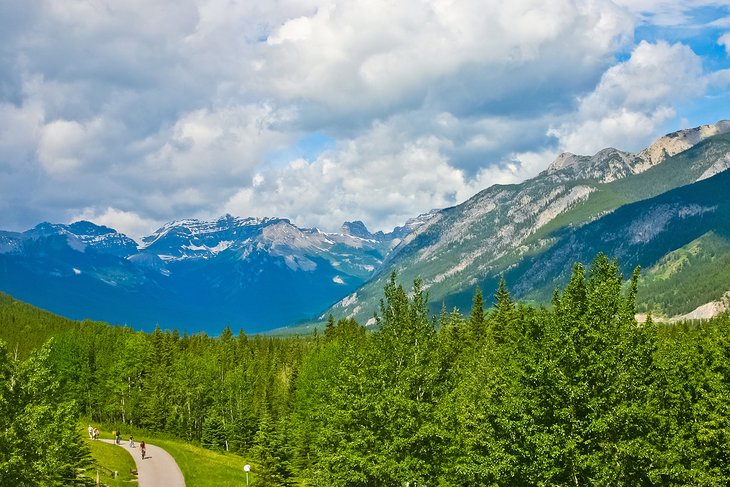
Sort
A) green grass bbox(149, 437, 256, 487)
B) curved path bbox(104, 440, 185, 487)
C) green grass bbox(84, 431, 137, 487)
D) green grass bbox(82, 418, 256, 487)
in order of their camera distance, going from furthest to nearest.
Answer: green grass bbox(82, 418, 256, 487) < green grass bbox(149, 437, 256, 487) < curved path bbox(104, 440, 185, 487) < green grass bbox(84, 431, 137, 487)

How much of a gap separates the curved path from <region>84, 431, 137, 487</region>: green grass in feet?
3.29

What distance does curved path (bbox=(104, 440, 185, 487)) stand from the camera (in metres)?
64.0

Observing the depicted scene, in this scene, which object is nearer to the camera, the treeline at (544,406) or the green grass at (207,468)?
the treeline at (544,406)

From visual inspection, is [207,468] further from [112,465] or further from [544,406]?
[544,406]

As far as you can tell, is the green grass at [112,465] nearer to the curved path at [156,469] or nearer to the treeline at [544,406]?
the curved path at [156,469]

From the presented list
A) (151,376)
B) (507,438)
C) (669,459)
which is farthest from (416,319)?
(151,376)

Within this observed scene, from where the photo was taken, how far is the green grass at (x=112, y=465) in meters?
61.2

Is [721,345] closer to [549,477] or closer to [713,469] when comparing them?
[713,469]

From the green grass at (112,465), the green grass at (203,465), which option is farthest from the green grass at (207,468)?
the green grass at (112,465)

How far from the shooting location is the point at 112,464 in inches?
2670

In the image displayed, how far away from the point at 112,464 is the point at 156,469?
5264 millimetres

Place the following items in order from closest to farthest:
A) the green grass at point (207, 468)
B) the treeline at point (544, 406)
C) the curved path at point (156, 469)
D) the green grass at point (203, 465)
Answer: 1. the treeline at point (544, 406)
2. the curved path at point (156, 469)
3. the green grass at point (207, 468)
4. the green grass at point (203, 465)

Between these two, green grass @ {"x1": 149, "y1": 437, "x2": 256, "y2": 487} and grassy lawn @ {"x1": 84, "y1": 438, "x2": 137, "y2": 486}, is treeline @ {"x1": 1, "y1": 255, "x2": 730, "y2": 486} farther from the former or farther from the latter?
grassy lawn @ {"x1": 84, "y1": 438, "x2": 137, "y2": 486}

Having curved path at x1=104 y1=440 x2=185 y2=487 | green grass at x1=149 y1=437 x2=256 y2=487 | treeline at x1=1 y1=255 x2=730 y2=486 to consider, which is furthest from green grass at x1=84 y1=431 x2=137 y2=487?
treeline at x1=1 y1=255 x2=730 y2=486
